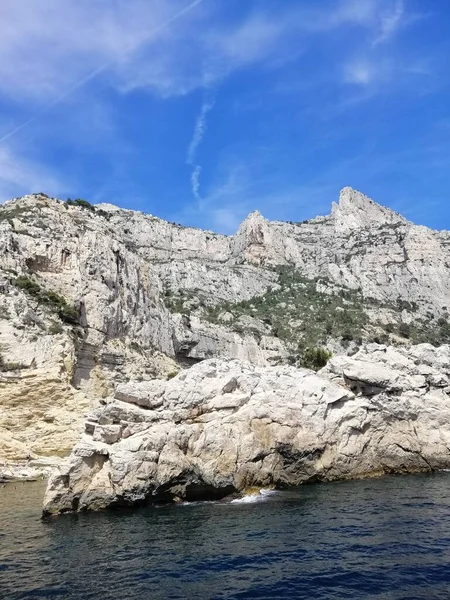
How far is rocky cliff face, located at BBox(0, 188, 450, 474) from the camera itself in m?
36.9

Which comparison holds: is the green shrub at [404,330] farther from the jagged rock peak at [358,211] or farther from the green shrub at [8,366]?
the green shrub at [8,366]

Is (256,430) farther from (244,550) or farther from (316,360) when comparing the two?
(316,360)

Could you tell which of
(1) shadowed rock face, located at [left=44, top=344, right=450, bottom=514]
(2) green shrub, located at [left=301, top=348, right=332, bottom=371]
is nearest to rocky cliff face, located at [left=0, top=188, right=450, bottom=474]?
(1) shadowed rock face, located at [left=44, top=344, right=450, bottom=514]

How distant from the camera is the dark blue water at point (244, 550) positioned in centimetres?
1209

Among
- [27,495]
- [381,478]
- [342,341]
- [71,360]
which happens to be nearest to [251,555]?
[381,478]

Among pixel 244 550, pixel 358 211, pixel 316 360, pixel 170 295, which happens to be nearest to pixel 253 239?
pixel 170 295

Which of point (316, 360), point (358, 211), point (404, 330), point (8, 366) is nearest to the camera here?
point (8, 366)

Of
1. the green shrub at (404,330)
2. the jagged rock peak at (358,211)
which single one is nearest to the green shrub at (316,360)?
the green shrub at (404,330)

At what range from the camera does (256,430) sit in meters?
26.3

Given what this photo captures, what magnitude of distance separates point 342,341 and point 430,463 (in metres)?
50.6

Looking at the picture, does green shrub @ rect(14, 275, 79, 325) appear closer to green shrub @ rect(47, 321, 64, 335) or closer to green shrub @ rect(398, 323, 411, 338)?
green shrub @ rect(47, 321, 64, 335)

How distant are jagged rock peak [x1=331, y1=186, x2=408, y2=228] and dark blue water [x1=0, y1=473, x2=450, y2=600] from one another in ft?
403

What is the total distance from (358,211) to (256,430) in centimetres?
12823

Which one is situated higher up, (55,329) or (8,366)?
(55,329)
